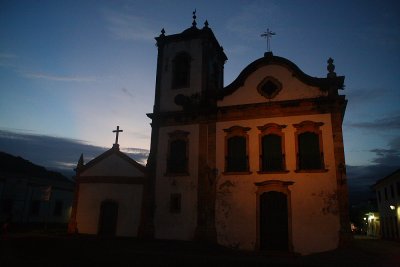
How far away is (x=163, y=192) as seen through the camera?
60.5 feet

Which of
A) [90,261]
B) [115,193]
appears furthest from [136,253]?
[115,193]

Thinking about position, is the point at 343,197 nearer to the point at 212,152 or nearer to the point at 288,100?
the point at 288,100

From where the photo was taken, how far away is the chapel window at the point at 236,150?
57.3ft

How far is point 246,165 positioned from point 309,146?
3309 millimetres

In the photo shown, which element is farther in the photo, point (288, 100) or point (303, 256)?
point (288, 100)

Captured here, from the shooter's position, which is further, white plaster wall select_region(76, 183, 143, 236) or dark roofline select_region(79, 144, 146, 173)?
dark roofline select_region(79, 144, 146, 173)

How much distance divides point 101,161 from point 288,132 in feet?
37.2

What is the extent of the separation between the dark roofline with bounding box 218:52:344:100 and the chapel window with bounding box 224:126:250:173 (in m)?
2.35

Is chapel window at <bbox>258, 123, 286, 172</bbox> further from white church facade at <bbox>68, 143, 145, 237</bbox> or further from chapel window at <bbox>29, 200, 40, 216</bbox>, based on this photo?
chapel window at <bbox>29, 200, 40, 216</bbox>

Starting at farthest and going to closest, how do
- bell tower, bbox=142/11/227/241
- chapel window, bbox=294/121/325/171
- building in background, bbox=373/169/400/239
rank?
building in background, bbox=373/169/400/239 → bell tower, bbox=142/11/227/241 → chapel window, bbox=294/121/325/171

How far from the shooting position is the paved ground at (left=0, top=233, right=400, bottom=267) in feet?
37.5

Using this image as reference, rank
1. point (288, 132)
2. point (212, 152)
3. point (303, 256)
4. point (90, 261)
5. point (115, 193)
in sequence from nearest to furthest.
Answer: point (90, 261) < point (303, 256) < point (288, 132) < point (212, 152) < point (115, 193)

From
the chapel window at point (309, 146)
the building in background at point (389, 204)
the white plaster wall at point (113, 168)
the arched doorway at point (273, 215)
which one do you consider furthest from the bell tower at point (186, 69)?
the building in background at point (389, 204)

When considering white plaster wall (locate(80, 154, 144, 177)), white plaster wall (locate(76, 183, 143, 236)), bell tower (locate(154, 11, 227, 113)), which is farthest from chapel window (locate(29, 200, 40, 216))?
bell tower (locate(154, 11, 227, 113))
